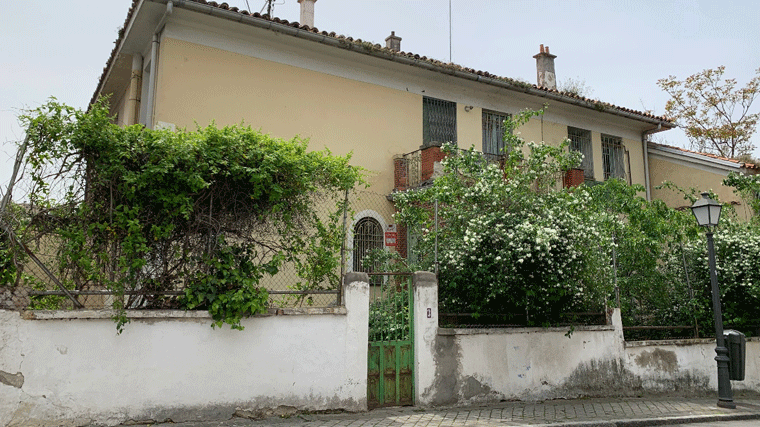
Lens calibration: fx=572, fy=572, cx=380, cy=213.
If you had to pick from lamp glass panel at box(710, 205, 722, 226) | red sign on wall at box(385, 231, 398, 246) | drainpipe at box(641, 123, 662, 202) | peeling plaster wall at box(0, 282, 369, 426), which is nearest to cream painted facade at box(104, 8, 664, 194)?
red sign on wall at box(385, 231, 398, 246)

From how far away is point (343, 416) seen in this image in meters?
7.43

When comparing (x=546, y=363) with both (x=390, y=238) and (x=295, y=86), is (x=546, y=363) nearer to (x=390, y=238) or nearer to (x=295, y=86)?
(x=390, y=238)

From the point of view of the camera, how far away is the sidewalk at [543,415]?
23.3ft

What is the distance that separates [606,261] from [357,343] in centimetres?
459

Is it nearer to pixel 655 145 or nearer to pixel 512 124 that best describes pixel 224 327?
pixel 512 124

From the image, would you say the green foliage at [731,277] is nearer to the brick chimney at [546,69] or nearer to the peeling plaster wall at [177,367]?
the peeling plaster wall at [177,367]

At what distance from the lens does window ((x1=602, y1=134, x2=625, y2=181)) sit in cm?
1798

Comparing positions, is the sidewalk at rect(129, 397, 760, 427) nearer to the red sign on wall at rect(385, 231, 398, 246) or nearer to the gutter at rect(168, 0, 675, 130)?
the red sign on wall at rect(385, 231, 398, 246)

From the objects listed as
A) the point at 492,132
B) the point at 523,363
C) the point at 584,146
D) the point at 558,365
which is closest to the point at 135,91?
the point at 492,132

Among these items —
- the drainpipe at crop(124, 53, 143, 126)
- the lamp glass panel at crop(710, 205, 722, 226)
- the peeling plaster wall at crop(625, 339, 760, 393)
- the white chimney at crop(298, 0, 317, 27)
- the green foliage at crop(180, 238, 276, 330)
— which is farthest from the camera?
the white chimney at crop(298, 0, 317, 27)

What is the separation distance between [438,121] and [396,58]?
2.22 meters

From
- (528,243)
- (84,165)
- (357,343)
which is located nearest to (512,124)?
(528,243)

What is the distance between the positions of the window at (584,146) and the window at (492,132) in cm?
264

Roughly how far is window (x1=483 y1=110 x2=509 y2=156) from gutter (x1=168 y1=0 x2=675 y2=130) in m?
0.93
